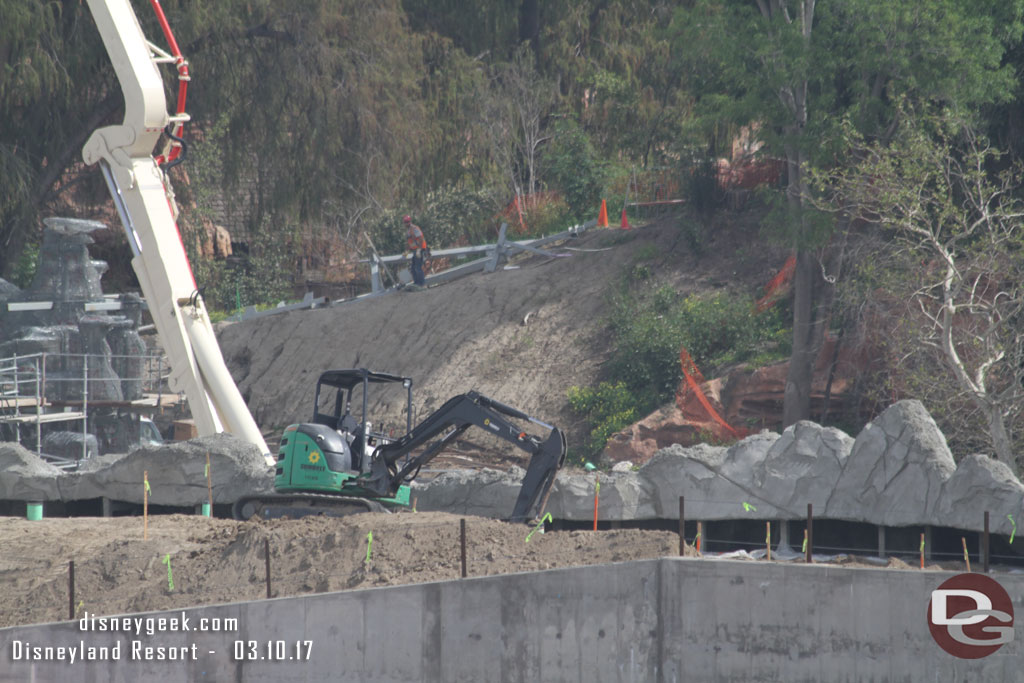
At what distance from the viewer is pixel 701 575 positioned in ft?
37.1

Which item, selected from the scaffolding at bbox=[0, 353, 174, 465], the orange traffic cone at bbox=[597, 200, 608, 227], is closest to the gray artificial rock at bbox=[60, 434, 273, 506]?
the scaffolding at bbox=[0, 353, 174, 465]

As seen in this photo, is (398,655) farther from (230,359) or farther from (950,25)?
(230,359)

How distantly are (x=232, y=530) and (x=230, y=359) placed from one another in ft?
55.9

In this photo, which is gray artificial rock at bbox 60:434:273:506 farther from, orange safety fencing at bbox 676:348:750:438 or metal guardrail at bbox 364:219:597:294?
metal guardrail at bbox 364:219:597:294

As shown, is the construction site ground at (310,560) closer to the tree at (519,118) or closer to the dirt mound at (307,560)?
the dirt mound at (307,560)

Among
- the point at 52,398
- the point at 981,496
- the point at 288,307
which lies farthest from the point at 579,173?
the point at 981,496

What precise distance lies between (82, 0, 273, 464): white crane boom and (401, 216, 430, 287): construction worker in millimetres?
9316

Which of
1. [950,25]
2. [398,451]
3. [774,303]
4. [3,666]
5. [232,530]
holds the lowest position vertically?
[3,666]

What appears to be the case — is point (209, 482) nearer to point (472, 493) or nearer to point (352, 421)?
point (352, 421)

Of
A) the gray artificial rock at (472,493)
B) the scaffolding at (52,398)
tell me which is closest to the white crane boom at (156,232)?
the scaffolding at (52,398)

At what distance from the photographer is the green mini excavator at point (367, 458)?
15352 mm

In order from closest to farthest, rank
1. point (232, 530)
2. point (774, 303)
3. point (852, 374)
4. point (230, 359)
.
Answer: point (232, 530)
point (852, 374)
point (774, 303)
point (230, 359)

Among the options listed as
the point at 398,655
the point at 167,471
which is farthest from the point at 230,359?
the point at 398,655

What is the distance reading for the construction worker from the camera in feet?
103
